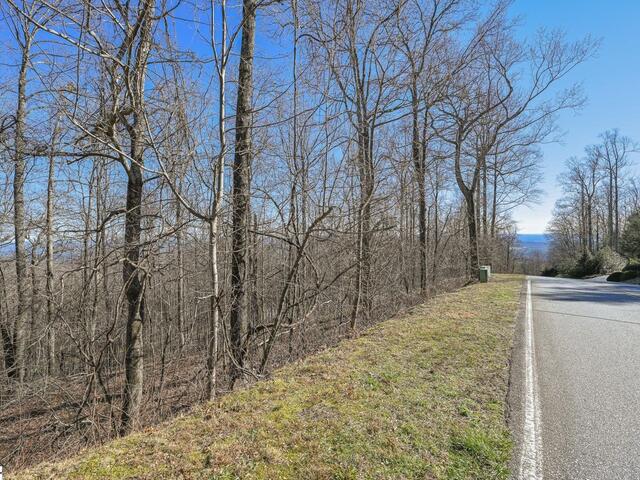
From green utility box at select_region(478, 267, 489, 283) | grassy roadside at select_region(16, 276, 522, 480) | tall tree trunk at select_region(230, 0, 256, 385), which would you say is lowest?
grassy roadside at select_region(16, 276, 522, 480)

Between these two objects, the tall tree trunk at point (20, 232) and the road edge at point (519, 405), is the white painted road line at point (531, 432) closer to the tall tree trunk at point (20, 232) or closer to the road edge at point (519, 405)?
the road edge at point (519, 405)

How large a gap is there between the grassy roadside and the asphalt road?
1.22 feet

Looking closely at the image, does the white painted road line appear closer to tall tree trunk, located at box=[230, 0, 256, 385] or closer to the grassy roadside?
the grassy roadside

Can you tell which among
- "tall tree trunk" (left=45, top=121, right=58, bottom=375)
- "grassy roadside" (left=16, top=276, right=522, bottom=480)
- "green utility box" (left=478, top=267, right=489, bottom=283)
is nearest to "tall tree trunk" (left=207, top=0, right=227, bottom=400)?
"grassy roadside" (left=16, top=276, right=522, bottom=480)

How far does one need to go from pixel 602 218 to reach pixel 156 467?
183 ft

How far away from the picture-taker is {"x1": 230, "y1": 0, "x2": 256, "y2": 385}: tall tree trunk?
5.31 m

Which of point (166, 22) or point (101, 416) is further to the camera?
point (101, 416)

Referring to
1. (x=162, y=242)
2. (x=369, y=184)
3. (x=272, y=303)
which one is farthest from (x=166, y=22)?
(x=272, y=303)

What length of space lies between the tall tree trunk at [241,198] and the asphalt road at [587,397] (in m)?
3.90

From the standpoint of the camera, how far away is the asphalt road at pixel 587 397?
8.49 feet

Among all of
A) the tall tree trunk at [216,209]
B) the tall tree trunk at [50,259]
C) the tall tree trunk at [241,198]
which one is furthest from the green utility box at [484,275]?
the tall tree trunk at [50,259]

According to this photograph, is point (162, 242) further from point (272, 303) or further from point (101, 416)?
point (272, 303)

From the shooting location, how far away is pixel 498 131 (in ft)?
57.0

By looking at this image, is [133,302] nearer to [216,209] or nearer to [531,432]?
[216,209]
